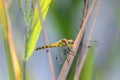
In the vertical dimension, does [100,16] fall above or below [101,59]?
above

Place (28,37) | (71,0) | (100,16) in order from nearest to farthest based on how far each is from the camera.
A: (28,37), (71,0), (100,16)

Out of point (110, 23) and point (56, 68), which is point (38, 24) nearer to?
point (56, 68)

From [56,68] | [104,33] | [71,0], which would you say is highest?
[71,0]

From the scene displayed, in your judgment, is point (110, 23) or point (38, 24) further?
point (110, 23)

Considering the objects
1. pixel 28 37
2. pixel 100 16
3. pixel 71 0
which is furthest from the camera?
pixel 100 16

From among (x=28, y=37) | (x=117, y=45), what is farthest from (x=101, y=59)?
(x=28, y=37)

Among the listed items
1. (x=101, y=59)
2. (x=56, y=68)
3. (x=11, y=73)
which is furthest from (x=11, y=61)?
(x=101, y=59)

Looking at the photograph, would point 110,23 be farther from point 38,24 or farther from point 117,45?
point 38,24
